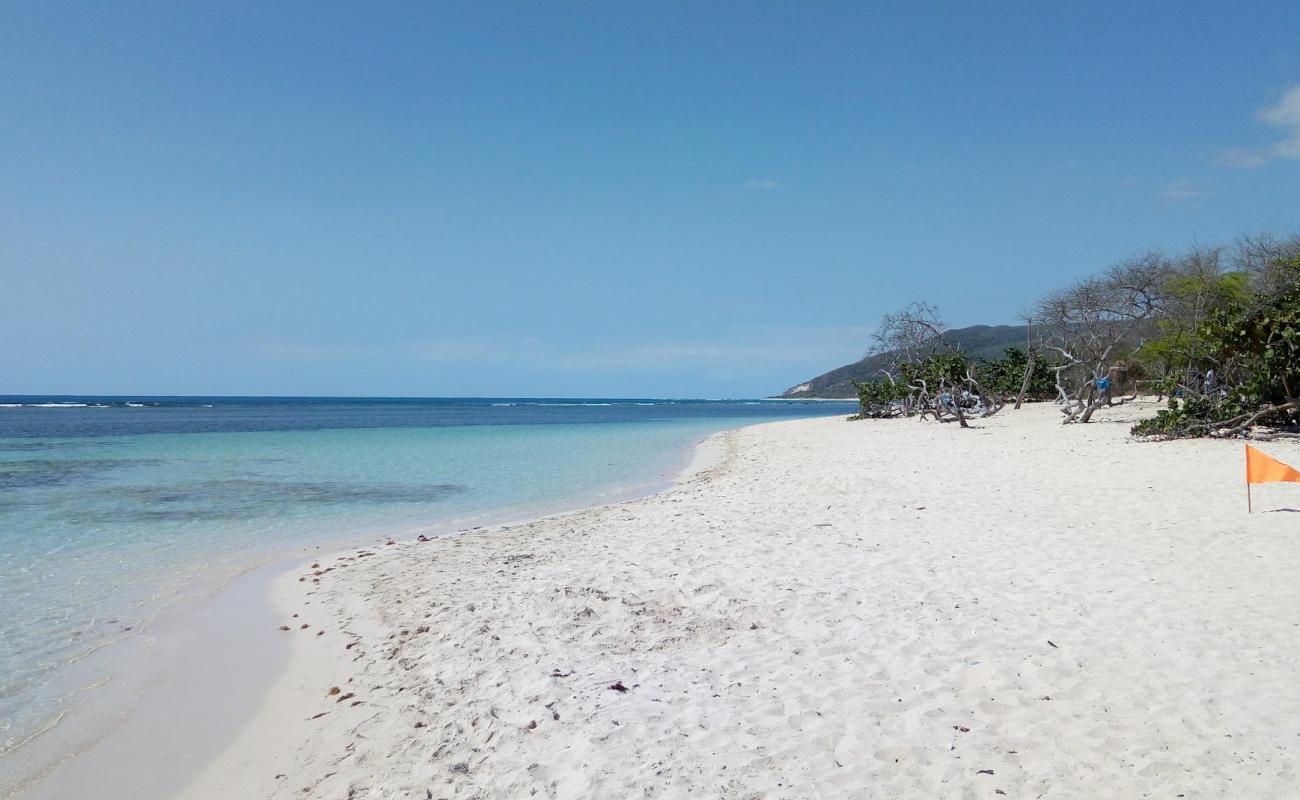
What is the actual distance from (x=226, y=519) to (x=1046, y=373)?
38.4 meters

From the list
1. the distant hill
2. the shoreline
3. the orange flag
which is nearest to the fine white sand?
the shoreline

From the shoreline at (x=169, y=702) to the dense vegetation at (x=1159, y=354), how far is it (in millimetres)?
17116

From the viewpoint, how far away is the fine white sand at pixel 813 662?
3.31 meters

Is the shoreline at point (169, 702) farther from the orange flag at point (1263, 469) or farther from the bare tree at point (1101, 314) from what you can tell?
the bare tree at point (1101, 314)

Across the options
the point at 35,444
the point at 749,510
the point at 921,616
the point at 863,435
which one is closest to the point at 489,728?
the point at 921,616

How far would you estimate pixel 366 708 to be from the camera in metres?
4.48

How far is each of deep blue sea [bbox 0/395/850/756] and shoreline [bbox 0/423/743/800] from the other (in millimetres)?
251

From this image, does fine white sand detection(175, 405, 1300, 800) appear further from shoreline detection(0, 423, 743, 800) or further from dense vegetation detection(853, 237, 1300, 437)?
dense vegetation detection(853, 237, 1300, 437)

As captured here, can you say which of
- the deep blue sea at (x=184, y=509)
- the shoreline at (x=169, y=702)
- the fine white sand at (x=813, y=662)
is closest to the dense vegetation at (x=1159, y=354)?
the fine white sand at (x=813, y=662)

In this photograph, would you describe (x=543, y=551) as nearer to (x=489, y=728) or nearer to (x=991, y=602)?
(x=489, y=728)

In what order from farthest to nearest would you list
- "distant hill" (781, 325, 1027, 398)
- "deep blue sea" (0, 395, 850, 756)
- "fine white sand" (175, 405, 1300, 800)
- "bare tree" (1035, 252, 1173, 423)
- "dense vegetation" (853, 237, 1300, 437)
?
"distant hill" (781, 325, 1027, 398) → "bare tree" (1035, 252, 1173, 423) → "dense vegetation" (853, 237, 1300, 437) → "deep blue sea" (0, 395, 850, 756) → "fine white sand" (175, 405, 1300, 800)

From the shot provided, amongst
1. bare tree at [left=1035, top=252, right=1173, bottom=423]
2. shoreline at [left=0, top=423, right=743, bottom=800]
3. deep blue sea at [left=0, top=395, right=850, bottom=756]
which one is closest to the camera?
shoreline at [left=0, top=423, right=743, bottom=800]

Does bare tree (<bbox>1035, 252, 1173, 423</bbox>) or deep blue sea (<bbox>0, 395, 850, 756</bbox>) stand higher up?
bare tree (<bbox>1035, 252, 1173, 423</bbox>)

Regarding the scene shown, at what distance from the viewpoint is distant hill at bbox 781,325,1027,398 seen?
4716 centimetres
